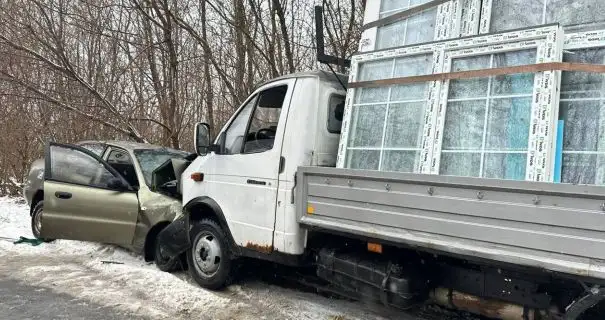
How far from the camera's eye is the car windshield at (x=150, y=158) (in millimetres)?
6853

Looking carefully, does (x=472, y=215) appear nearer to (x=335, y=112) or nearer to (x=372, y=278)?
(x=372, y=278)

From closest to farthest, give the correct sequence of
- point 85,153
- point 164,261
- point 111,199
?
1. point 164,261
2. point 111,199
3. point 85,153

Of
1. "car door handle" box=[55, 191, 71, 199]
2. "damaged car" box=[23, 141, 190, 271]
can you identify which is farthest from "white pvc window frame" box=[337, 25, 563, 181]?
"car door handle" box=[55, 191, 71, 199]

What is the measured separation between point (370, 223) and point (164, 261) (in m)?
3.26

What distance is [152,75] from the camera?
12766 millimetres

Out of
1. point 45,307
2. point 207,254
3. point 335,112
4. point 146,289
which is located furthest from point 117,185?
point 335,112

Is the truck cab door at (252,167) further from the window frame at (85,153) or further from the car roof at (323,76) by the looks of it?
the window frame at (85,153)

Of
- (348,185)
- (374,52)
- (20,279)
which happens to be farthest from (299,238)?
(20,279)

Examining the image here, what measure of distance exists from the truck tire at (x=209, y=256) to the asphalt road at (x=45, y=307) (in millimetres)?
969

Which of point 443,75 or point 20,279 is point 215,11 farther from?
point 443,75

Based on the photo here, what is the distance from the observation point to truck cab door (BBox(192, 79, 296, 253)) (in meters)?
4.88

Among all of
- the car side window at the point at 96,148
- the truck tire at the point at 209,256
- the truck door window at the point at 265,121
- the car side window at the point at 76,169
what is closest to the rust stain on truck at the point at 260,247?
the truck tire at the point at 209,256

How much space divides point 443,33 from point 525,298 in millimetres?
2112

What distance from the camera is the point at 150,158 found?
715 centimetres
